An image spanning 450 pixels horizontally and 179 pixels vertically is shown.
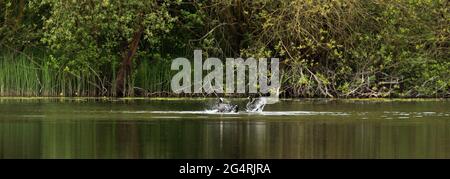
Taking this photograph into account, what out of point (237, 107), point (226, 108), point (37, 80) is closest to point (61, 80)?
point (37, 80)

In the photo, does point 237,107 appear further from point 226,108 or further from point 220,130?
point 220,130

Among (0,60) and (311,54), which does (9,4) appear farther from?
(311,54)

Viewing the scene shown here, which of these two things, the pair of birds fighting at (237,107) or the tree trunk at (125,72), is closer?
the pair of birds fighting at (237,107)

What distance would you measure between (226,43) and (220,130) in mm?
11772

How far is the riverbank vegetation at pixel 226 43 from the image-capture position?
27.3 m

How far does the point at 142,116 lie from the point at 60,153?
21.9ft

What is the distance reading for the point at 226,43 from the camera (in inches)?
1166

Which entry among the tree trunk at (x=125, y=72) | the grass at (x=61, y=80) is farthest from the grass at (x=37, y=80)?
the tree trunk at (x=125, y=72)

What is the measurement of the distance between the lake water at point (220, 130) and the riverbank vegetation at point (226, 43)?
2.04 m

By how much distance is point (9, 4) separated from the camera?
27.9m

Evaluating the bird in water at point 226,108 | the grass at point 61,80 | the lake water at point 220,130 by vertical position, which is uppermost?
the grass at point 61,80

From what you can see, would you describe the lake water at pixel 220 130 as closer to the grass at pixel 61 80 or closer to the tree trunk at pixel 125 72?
the grass at pixel 61 80

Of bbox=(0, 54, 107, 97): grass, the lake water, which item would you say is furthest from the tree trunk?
the lake water
